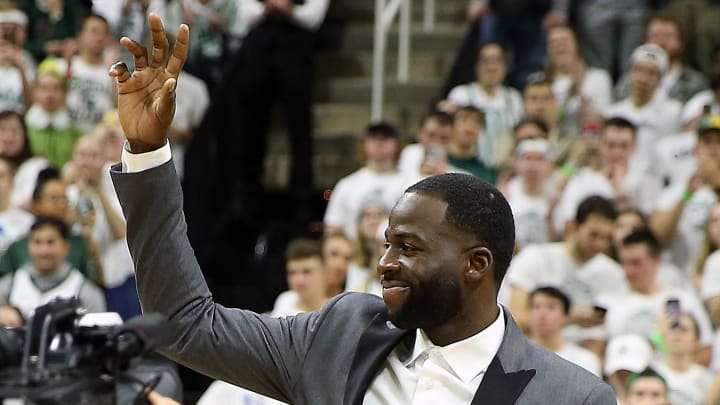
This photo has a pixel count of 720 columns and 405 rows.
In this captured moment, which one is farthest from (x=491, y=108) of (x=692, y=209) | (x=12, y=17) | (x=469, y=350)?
(x=469, y=350)

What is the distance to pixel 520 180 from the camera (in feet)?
28.8

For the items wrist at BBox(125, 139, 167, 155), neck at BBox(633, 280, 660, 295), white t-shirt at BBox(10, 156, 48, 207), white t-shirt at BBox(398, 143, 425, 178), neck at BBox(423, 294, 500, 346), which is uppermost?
wrist at BBox(125, 139, 167, 155)

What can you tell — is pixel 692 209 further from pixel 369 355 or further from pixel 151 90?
pixel 151 90

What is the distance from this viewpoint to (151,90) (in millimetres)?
2934

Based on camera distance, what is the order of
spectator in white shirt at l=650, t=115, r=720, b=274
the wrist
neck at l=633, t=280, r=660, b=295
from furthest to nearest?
spectator in white shirt at l=650, t=115, r=720, b=274 → neck at l=633, t=280, r=660, b=295 → the wrist

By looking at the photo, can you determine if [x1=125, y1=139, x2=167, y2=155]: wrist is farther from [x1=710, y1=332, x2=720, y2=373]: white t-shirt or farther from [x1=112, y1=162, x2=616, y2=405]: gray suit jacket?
[x1=710, y1=332, x2=720, y2=373]: white t-shirt

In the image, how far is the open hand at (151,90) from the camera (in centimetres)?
288

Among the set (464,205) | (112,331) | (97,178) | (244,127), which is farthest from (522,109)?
(112,331)

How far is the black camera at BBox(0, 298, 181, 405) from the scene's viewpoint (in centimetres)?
230

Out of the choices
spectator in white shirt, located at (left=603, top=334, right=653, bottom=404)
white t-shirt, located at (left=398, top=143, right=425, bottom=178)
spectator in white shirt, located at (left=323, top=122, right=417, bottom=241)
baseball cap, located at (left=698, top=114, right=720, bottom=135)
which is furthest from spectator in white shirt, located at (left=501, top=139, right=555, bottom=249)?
spectator in white shirt, located at (left=603, top=334, right=653, bottom=404)

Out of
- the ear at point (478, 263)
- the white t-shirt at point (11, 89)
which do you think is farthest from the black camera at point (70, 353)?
the white t-shirt at point (11, 89)

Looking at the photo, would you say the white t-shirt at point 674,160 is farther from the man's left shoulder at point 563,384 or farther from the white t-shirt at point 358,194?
the man's left shoulder at point 563,384

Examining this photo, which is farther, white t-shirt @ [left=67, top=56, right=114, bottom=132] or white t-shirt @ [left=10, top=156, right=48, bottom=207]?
white t-shirt @ [left=67, top=56, right=114, bottom=132]

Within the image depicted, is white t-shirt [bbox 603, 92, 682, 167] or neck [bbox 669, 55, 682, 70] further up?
neck [bbox 669, 55, 682, 70]
